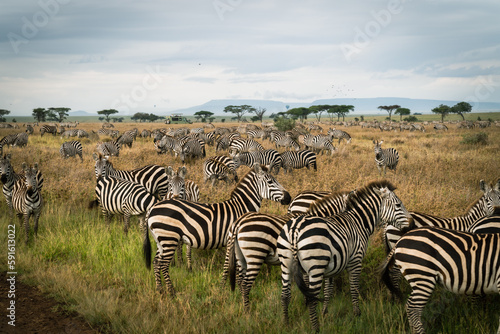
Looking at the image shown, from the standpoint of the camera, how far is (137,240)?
8.19m

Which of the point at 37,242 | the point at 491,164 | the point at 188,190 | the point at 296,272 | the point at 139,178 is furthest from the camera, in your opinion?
the point at 491,164

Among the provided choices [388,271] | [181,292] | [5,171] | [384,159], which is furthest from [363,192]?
[384,159]

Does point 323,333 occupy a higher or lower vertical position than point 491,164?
lower

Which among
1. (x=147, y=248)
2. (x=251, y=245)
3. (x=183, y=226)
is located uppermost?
(x=183, y=226)

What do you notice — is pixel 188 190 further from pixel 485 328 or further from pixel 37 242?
pixel 485 328

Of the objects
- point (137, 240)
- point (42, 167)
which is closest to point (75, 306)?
point (137, 240)

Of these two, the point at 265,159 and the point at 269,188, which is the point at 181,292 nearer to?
the point at 269,188

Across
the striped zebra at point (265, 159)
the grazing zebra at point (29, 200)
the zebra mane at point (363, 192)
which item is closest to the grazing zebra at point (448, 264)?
the zebra mane at point (363, 192)

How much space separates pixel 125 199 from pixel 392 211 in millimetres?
6132

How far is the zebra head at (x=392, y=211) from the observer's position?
600 cm

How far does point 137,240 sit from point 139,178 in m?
3.58

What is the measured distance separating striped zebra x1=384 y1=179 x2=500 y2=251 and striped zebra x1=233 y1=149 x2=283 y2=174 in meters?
10.7

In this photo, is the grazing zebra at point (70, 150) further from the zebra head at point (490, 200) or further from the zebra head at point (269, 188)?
the zebra head at point (490, 200)

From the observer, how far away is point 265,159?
58.0 feet
